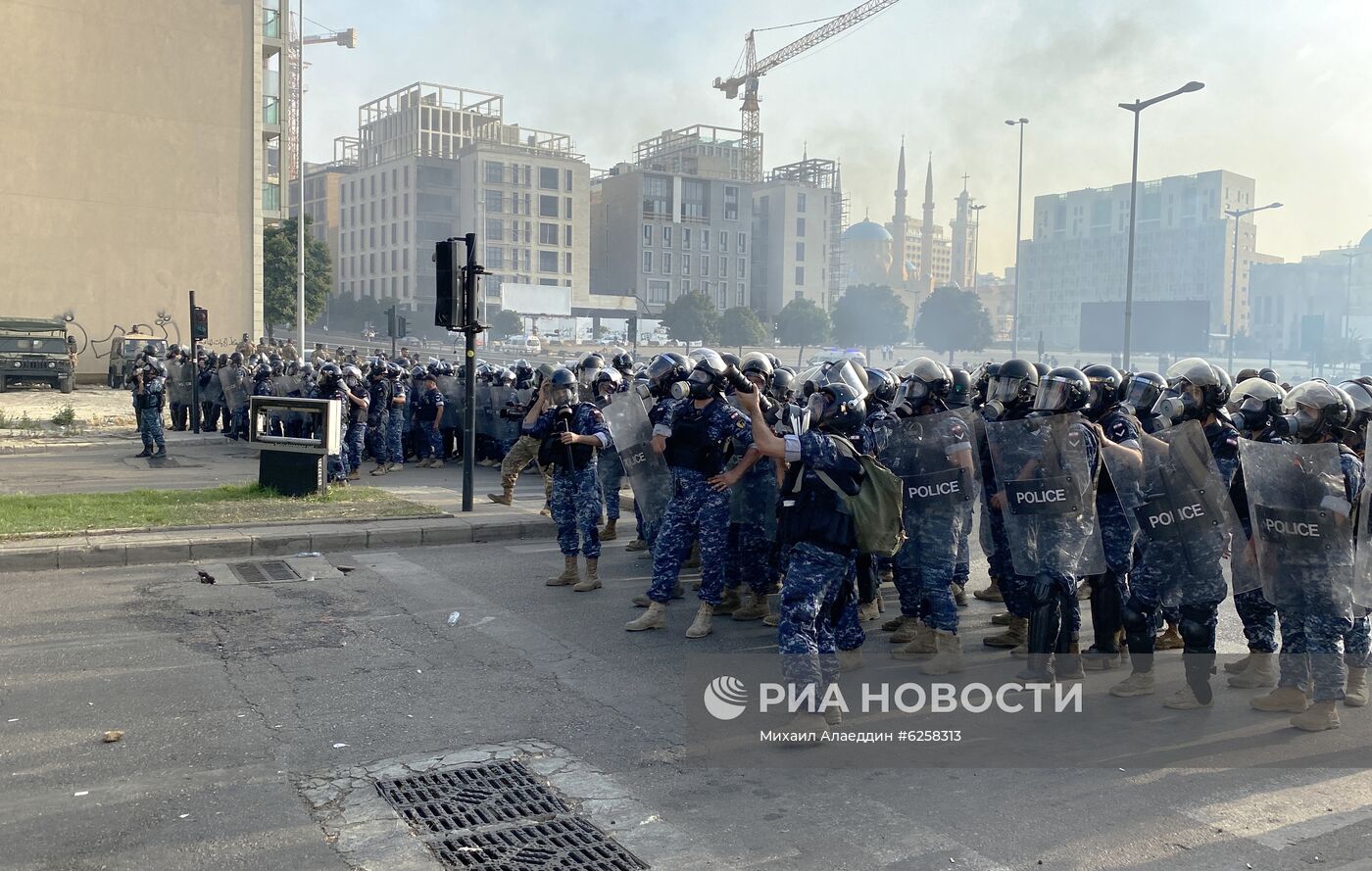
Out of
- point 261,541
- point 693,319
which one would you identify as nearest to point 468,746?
point 261,541

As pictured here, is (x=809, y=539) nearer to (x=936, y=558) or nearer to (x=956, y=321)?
(x=936, y=558)

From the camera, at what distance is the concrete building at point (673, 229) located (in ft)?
369

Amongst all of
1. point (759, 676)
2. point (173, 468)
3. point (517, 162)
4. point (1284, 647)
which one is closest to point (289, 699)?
point (759, 676)

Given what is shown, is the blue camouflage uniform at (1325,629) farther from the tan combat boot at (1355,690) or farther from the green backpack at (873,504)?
the green backpack at (873,504)

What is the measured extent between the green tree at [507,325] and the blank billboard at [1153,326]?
150 feet

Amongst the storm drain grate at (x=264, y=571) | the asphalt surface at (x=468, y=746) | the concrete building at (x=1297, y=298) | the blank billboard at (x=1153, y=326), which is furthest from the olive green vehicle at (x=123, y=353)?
the concrete building at (x=1297, y=298)

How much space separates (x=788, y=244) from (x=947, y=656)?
379 feet

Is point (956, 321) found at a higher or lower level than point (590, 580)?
higher

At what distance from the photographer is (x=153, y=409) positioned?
57.4 ft

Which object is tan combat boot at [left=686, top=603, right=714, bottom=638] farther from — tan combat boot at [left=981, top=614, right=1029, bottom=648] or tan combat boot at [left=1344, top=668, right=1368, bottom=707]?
tan combat boot at [left=1344, top=668, right=1368, bottom=707]

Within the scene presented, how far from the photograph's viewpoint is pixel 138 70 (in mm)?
41375

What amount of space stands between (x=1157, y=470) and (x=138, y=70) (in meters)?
44.3

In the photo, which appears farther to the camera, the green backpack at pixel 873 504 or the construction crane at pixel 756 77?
the construction crane at pixel 756 77

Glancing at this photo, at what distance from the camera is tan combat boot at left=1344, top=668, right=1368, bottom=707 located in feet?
20.7
